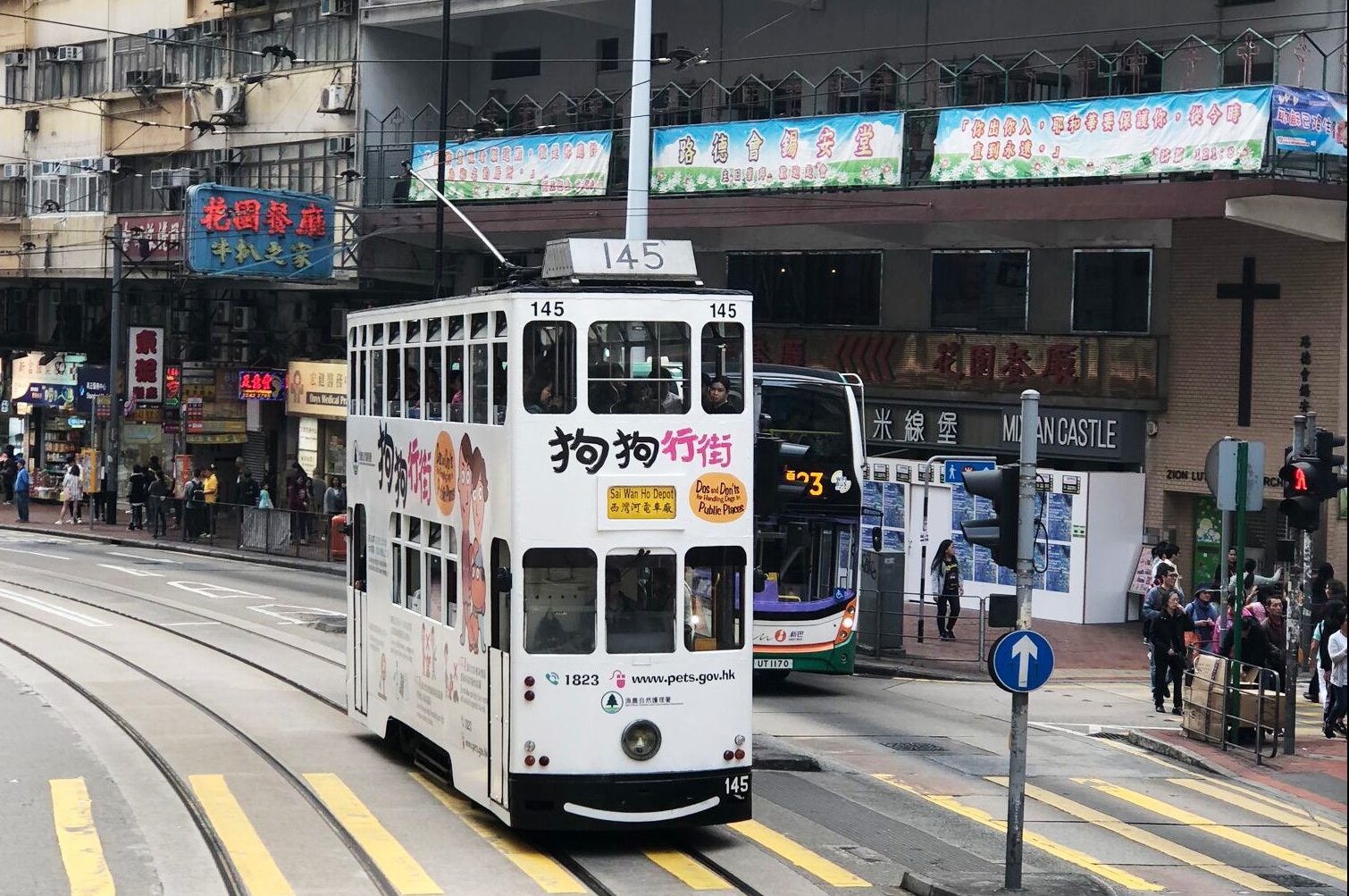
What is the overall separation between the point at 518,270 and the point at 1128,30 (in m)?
19.9

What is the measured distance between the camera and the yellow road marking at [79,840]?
38.3 feet

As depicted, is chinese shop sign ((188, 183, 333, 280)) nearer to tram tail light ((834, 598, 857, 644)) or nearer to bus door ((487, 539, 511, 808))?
tram tail light ((834, 598, 857, 644))

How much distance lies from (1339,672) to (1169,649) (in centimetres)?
249

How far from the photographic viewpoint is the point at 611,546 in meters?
12.3

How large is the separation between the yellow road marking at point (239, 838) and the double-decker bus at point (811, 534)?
868cm

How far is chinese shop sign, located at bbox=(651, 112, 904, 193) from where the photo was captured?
30.4 m

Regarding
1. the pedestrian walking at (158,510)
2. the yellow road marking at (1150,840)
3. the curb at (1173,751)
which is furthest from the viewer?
the pedestrian walking at (158,510)

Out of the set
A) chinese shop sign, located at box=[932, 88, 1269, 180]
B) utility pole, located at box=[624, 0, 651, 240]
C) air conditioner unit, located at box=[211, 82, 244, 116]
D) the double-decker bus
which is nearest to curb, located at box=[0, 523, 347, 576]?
air conditioner unit, located at box=[211, 82, 244, 116]

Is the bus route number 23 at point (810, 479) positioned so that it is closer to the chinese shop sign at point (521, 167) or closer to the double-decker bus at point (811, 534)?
the double-decker bus at point (811, 534)

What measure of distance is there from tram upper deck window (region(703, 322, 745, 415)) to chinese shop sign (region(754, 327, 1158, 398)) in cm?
1585

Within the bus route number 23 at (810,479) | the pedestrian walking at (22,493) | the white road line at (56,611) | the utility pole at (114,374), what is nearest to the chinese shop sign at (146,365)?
the utility pole at (114,374)

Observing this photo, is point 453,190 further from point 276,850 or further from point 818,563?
point 276,850

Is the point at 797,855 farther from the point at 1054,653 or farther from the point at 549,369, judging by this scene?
the point at 1054,653

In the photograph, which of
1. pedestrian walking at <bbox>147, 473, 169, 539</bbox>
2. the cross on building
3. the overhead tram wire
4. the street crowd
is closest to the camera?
the street crowd
